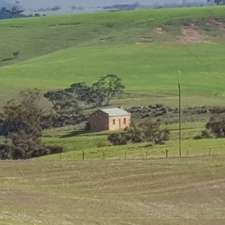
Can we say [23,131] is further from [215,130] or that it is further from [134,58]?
[134,58]

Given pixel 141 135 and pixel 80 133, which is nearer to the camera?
pixel 141 135

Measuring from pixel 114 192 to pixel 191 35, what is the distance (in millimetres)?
147113

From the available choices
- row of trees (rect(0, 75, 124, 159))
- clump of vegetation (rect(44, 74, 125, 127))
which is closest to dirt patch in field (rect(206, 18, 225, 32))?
row of trees (rect(0, 75, 124, 159))

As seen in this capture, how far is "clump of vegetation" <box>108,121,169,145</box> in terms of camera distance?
7731cm

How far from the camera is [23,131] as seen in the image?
89.8 metres

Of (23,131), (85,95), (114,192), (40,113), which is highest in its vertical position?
(114,192)

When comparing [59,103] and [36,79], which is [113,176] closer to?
[59,103]

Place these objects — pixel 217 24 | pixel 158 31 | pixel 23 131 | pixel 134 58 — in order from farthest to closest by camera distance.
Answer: pixel 217 24, pixel 158 31, pixel 134 58, pixel 23 131

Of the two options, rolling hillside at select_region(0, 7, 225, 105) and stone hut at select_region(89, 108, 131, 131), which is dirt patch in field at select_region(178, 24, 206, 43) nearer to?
rolling hillside at select_region(0, 7, 225, 105)

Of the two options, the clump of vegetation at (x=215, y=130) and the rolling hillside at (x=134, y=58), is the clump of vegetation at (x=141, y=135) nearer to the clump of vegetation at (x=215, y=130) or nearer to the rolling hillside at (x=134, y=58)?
the clump of vegetation at (x=215, y=130)

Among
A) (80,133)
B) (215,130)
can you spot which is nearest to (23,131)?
(80,133)

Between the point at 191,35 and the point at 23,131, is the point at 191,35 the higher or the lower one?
the lower one

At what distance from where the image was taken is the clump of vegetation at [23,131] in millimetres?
76125

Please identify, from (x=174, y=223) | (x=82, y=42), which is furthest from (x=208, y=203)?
(x=82, y=42)
